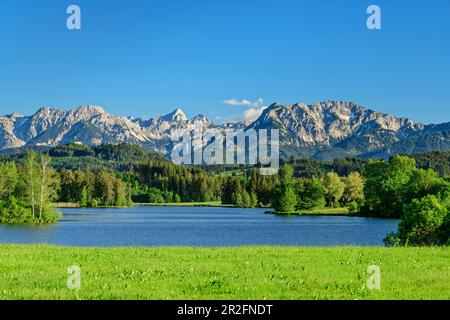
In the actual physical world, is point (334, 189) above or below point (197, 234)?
above

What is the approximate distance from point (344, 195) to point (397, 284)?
175 m

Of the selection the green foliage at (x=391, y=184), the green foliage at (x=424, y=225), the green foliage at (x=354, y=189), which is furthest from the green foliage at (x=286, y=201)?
the green foliage at (x=424, y=225)

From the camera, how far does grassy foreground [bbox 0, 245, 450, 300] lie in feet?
58.0

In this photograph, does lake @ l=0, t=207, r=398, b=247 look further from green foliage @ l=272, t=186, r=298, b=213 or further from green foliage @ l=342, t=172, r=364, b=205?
green foliage @ l=342, t=172, r=364, b=205

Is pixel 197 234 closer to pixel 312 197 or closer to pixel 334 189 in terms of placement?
pixel 312 197

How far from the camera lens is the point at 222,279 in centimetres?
2059

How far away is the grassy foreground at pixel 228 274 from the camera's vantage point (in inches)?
696

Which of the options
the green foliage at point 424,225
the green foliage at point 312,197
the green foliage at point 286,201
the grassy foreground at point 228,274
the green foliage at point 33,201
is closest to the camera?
the grassy foreground at point 228,274

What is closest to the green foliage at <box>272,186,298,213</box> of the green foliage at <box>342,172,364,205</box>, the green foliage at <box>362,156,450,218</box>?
the green foliage at <box>342,172,364,205</box>

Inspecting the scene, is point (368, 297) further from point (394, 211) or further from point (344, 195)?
point (344, 195)

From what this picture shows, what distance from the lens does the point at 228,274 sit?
21.9 m

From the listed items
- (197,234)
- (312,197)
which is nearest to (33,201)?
(197,234)

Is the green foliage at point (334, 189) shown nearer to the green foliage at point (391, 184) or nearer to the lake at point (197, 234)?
the green foliage at point (391, 184)
